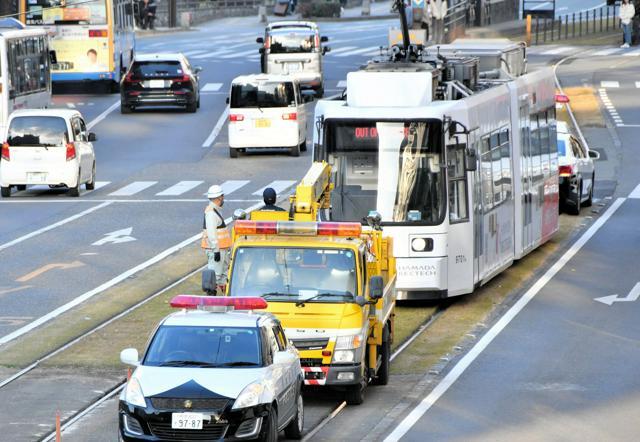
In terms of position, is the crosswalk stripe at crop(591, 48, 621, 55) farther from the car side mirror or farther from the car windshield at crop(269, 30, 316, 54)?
the car side mirror

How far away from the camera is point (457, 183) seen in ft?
78.6

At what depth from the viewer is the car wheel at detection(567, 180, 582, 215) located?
115 feet

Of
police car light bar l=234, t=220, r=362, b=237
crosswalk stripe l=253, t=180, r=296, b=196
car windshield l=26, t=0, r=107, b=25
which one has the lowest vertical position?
crosswalk stripe l=253, t=180, r=296, b=196

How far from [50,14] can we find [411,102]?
35411mm

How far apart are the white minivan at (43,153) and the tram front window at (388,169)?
1488 cm

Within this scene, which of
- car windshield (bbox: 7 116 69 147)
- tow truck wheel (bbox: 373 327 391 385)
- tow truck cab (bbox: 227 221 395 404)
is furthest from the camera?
car windshield (bbox: 7 116 69 147)

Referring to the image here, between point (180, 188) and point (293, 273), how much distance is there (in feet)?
68.5

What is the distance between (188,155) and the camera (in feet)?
149

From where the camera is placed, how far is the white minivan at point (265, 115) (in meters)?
44.1

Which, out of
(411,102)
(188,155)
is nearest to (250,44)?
(188,155)

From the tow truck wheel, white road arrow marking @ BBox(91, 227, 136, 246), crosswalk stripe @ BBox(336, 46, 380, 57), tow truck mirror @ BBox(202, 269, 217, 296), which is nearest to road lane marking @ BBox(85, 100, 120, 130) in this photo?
white road arrow marking @ BBox(91, 227, 136, 246)

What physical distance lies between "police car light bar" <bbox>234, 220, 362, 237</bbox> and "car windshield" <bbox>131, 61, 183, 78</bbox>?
34.0 metres

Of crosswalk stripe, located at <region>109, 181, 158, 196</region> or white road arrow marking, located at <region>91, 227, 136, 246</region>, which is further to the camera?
crosswalk stripe, located at <region>109, 181, 158, 196</region>

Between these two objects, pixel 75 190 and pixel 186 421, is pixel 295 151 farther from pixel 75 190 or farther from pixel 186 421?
pixel 186 421
